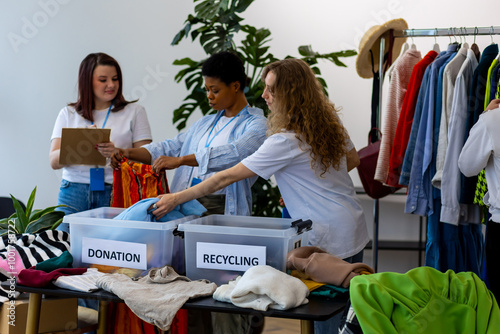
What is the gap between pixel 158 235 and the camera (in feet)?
7.24

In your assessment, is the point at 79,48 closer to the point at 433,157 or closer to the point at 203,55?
the point at 203,55

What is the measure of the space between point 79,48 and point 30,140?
898mm

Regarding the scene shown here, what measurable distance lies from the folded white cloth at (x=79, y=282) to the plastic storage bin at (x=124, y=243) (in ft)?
0.33

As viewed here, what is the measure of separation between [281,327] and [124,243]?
7.02 ft

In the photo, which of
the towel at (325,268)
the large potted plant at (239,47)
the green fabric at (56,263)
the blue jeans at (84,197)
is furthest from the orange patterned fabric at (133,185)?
the large potted plant at (239,47)

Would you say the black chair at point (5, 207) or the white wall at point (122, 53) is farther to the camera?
the white wall at point (122, 53)

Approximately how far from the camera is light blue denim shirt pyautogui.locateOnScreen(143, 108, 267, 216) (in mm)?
2809

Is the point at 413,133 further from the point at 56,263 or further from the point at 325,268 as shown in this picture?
the point at 56,263

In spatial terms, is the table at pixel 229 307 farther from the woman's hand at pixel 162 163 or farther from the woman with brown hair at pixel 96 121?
the woman with brown hair at pixel 96 121

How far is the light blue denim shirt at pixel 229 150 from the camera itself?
2.81m

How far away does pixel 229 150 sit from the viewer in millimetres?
2811

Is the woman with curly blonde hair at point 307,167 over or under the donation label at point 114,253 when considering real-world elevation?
over

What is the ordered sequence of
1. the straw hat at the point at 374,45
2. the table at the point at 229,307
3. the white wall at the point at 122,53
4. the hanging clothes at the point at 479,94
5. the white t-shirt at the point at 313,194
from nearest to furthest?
the table at the point at 229,307, the white t-shirt at the point at 313,194, the hanging clothes at the point at 479,94, the straw hat at the point at 374,45, the white wall at the point at 122,53

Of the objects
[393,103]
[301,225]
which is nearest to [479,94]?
[393,103]
